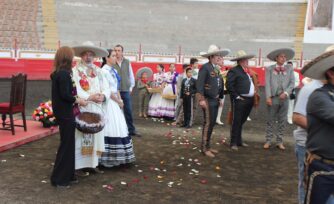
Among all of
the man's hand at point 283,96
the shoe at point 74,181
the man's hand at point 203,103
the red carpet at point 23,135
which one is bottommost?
the shoe at point 74,181

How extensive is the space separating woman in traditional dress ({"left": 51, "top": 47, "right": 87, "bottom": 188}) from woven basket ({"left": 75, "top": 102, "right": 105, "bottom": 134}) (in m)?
0.21

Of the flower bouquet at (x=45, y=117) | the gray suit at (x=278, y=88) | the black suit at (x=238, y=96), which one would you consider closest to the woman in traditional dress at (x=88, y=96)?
the black suit at (x=238, y=96)

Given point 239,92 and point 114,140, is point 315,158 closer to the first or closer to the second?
point 114,140

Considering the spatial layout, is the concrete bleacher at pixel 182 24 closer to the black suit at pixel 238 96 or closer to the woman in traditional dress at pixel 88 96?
the black suit at pixel 238 96

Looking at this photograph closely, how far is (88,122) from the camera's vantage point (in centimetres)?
509

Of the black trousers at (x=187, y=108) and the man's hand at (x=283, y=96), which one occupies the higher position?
the man's hand at (x=283, y=96)

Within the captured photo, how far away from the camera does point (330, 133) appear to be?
2.84 m

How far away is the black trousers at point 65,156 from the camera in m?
4.82

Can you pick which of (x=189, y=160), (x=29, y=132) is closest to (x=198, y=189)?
(x=189, y=160)

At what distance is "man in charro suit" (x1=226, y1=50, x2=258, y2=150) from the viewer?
23.8 feet

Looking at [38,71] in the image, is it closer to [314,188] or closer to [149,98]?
[149,98]

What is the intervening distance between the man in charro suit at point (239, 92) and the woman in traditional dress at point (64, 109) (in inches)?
125

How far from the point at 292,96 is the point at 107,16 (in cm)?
1966

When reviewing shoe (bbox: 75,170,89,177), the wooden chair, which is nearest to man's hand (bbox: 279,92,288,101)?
shoe (bbox: 75,170,89,177)
